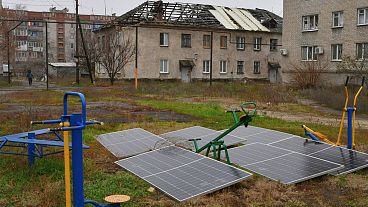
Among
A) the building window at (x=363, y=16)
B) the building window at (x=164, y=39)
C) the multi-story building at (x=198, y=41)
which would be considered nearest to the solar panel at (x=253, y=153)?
the building window at (x=363, y=16)

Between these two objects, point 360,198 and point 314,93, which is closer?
point 360,198

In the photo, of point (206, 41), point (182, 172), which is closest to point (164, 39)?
point (206, 41)

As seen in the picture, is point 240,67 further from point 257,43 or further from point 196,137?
point 196,137

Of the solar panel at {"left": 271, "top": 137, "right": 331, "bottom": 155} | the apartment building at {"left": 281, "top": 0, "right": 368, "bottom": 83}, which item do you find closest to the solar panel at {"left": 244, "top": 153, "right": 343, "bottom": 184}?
the solar panel at {"left": 271, "top": 137, "right": 331, "bottom": 155}

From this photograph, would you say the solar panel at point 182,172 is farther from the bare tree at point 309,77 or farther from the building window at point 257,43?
the building window at point 257,43

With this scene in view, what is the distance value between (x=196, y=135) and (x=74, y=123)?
539 cm

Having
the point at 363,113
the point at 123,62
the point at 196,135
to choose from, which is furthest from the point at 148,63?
the point at 196,135

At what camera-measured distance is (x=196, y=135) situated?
9047mm

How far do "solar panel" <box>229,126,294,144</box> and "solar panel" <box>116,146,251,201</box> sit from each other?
7.28 ft

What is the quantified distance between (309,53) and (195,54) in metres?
A: 12.7

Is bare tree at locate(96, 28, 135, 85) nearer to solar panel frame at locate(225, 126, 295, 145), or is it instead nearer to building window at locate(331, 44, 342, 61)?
building window at locate(331, 44, 342, 61)

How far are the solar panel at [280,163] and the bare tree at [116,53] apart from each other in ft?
97.2

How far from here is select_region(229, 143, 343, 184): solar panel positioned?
625 cm

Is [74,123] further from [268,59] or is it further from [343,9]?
[268,59]
